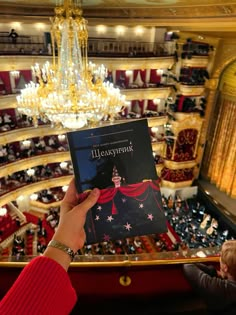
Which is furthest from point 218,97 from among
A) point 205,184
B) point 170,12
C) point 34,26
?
point 34,26

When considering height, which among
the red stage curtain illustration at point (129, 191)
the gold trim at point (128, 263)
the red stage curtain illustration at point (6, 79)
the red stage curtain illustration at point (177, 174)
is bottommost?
the red stage curtain illustration at point (177, 174)

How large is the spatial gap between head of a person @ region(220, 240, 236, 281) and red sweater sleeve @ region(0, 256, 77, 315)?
1.20 metres

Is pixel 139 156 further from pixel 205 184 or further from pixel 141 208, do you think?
pixel 205 184

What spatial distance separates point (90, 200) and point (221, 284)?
1.14 meters

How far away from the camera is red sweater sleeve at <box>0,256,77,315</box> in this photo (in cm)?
128

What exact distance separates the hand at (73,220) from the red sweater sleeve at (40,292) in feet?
0.70

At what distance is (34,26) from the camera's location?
58.0 ft

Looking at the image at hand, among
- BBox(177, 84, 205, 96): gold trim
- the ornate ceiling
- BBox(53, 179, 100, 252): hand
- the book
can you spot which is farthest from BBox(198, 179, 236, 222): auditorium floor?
BBox(53, 179, 100, 252): hand

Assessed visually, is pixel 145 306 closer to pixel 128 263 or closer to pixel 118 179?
pixel 128 263

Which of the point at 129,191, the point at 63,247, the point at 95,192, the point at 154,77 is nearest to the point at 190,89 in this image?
the point at 154,77

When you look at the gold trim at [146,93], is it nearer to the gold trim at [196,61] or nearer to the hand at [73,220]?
the gold trim at [196,61]

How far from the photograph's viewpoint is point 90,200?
2.20m

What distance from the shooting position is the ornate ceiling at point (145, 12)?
9.84 metres

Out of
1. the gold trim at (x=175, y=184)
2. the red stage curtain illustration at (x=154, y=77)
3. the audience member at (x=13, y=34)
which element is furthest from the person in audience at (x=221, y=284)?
the red stage curtain illustration at (x=154, y=77)
